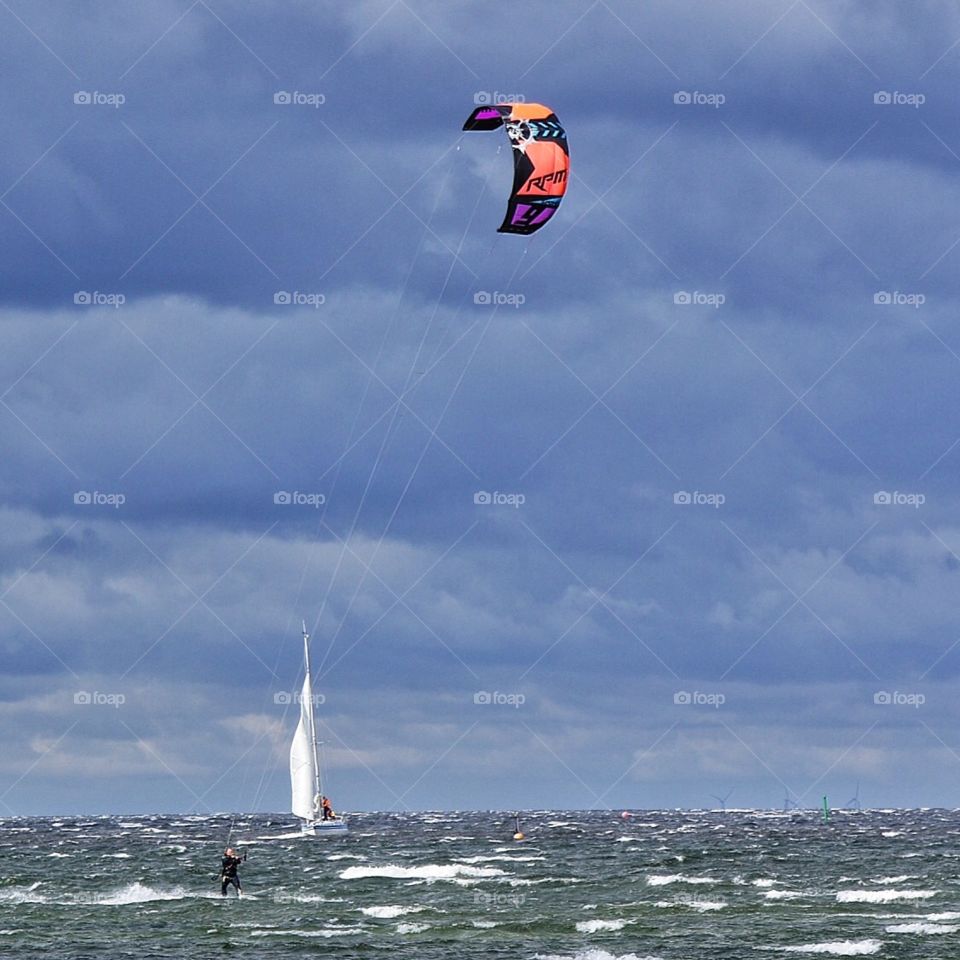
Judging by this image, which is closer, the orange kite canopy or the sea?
the sea

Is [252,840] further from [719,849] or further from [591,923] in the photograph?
[591,923]

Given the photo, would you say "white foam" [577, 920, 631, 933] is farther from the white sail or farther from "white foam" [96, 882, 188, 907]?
the white sail

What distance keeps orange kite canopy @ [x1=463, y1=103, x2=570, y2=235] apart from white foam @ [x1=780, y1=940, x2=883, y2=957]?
20.7m

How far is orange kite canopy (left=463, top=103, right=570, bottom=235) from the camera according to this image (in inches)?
1874

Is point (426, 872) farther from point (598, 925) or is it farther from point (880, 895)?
point (598, 925)

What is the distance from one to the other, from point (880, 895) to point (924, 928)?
12.0 m

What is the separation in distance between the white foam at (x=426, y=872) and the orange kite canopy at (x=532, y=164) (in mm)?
33697

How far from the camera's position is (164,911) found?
5803 cm

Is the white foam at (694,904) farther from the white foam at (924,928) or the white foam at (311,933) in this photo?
the white foam at (311,933)

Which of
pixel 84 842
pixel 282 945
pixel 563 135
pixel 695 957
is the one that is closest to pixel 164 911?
pixel 282 945

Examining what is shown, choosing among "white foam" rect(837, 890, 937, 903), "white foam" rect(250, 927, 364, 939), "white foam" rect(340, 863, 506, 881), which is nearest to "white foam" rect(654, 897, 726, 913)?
"white foam" rect(837, 890, 937, 903)

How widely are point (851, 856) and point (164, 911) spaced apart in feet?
147

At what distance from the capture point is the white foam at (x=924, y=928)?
49844 millimetres

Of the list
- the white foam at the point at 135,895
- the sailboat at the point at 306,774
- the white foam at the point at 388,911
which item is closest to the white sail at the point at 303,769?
the sailboat at the point at 306,774
